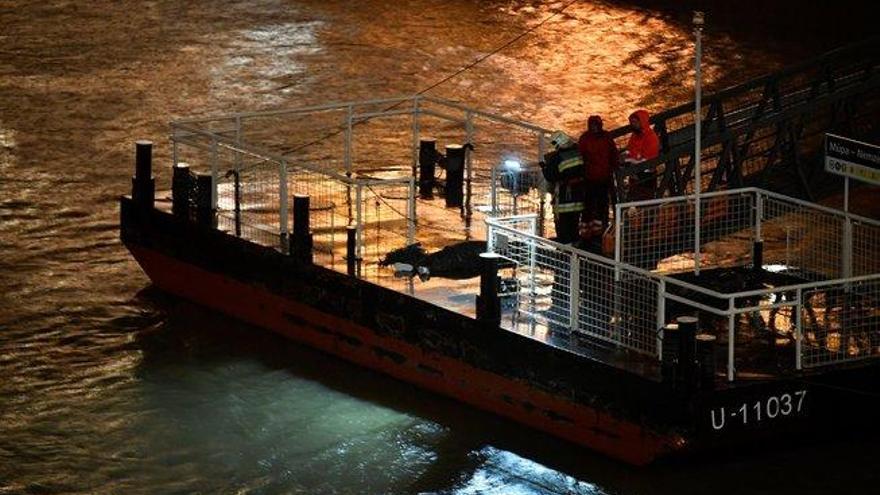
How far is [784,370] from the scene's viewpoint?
64.4 ft

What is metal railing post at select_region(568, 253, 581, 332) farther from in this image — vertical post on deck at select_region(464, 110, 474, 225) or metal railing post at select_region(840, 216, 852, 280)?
vertical post on deck at select_region(464, 110, 474, 225)

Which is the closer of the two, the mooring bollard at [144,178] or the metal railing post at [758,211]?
the metal railing post at [758,211]

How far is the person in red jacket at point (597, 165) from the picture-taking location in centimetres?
2216

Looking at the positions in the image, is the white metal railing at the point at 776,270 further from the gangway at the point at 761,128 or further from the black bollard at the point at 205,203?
the black bollard at the point at 205,203

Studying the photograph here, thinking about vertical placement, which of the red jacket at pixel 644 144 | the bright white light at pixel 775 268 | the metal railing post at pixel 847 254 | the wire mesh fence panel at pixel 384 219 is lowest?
the bright white light at pixel 775 268

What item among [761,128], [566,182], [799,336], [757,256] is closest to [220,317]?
[566,182]

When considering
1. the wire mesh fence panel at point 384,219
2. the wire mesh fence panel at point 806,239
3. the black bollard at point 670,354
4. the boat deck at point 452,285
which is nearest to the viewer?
the black bollard at point 670,354

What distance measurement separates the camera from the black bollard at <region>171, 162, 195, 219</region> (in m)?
24.6

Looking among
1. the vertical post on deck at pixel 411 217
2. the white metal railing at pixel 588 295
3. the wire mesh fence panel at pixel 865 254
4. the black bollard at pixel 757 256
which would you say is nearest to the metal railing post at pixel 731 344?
the white metal railing at pixel 588 295

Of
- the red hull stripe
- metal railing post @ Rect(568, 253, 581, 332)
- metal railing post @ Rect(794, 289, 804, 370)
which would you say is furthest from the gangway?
metal railing post @ Rect(794, 289, 804, 370)

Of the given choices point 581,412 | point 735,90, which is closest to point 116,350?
point 581,412

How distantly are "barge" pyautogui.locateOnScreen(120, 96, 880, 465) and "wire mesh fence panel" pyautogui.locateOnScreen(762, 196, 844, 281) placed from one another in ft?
0.22

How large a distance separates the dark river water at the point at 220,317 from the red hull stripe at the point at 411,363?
6.6 inches

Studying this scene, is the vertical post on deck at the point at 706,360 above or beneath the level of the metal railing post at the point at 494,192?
beneath
